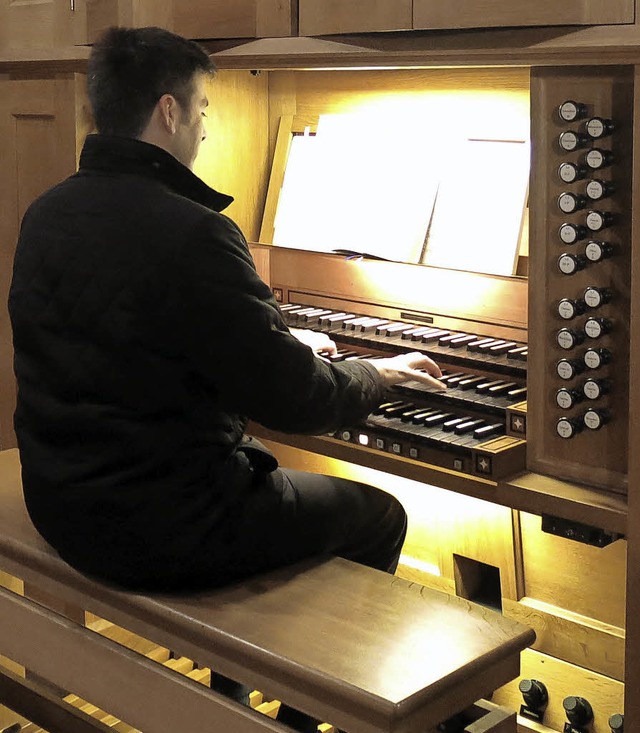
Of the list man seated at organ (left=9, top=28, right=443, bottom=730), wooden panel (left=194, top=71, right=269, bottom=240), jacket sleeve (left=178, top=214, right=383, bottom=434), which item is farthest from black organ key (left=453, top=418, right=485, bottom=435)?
wooden panel (left=194, top=71, right=269, bottom=240)

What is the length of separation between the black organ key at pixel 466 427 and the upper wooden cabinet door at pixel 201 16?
3.11 feet

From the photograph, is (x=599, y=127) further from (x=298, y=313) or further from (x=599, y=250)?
(x=298, y=313)

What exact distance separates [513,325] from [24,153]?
1487mm

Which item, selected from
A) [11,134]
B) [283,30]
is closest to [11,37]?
[11,134]

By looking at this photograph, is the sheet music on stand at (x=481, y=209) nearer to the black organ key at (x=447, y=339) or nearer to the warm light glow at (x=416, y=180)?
the warm light glow at (x=416, y=180)

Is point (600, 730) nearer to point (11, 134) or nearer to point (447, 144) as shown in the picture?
point (447, 144)

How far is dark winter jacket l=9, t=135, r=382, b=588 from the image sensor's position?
→ 2.08 metres

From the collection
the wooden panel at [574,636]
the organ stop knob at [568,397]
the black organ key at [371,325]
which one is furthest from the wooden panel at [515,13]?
the wooden panel at [574,636]

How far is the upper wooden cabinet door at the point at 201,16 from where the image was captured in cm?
268

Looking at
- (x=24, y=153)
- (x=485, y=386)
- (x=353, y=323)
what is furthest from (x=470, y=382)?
(x=24, y=153)

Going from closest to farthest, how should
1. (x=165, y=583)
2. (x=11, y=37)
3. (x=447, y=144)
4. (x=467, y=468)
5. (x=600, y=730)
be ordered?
1. (x=165, y=583)
2. (x=467, y=468)
3. (x=600, y=730)
4. (x=447, y=144)
5. (x=11, y=37)

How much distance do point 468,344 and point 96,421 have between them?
1082 millimetres

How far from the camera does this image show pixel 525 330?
290 cm

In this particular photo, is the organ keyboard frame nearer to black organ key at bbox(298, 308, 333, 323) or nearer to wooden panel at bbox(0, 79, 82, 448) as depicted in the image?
black organ key at bbox(298, 308, 333, 323)
